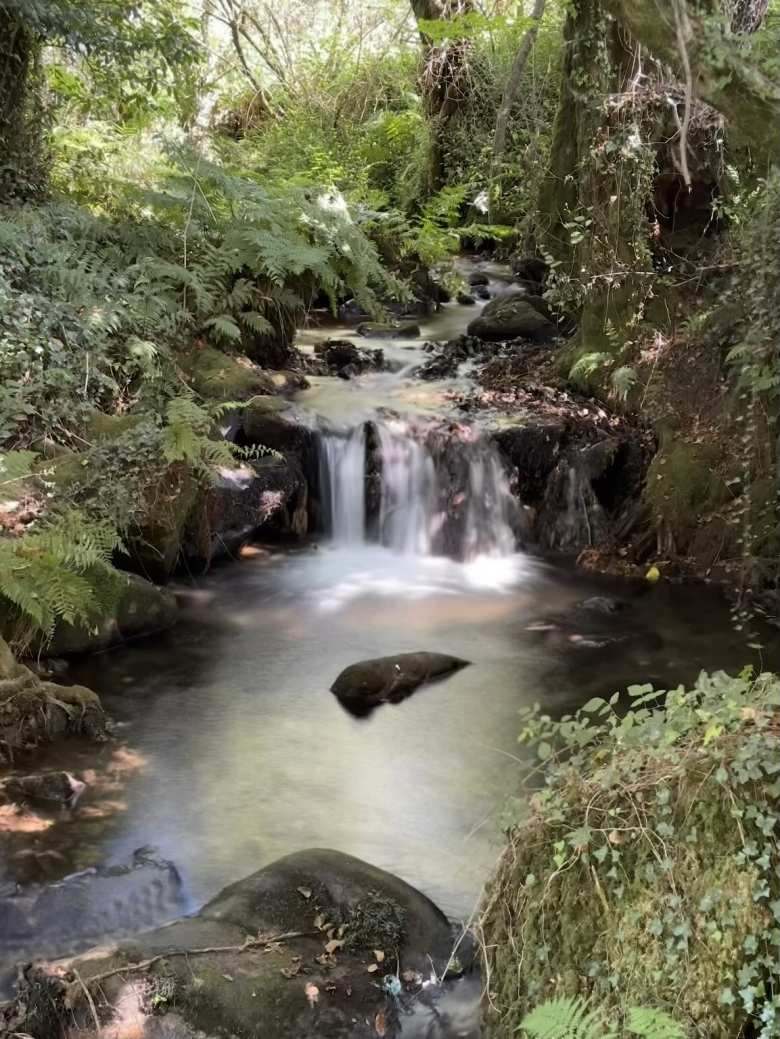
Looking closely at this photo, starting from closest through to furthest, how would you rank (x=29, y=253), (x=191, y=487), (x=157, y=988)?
(x=157, y=988) < (x=191, y=487) < (x=29, y=253)

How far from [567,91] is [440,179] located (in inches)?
264

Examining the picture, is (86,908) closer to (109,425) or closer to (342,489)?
(109,425)

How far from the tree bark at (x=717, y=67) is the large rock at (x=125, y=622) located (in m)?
4.85

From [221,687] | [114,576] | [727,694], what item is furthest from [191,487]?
[727,694]

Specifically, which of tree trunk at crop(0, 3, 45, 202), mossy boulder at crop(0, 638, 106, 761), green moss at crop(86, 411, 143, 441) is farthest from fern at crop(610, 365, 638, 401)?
tree trunk at crop(0, 3, 45, 202)

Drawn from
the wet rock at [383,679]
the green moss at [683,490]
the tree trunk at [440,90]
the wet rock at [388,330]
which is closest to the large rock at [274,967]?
the wet rock at [383,679]

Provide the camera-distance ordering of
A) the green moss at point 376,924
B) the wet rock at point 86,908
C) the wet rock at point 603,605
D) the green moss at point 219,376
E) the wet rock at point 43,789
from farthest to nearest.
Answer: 1. the green moss at point 219,376
2. the wet rock at point 603,605
3. the wet rock at point 43,789
4. the wet rock at point 86,908
5. the green moss at point 376,924

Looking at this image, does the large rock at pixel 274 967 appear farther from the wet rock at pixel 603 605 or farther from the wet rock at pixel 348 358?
the wet rock at pixel 348 358

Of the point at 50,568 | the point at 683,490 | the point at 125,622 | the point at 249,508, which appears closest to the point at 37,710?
the point at 50,568

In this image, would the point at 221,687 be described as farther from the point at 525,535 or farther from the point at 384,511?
the point at 525,535

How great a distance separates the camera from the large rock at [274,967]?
3539mm

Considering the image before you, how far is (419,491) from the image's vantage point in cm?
1018

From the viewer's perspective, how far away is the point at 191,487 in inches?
320

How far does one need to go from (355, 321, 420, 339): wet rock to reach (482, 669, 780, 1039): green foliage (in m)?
10.9
